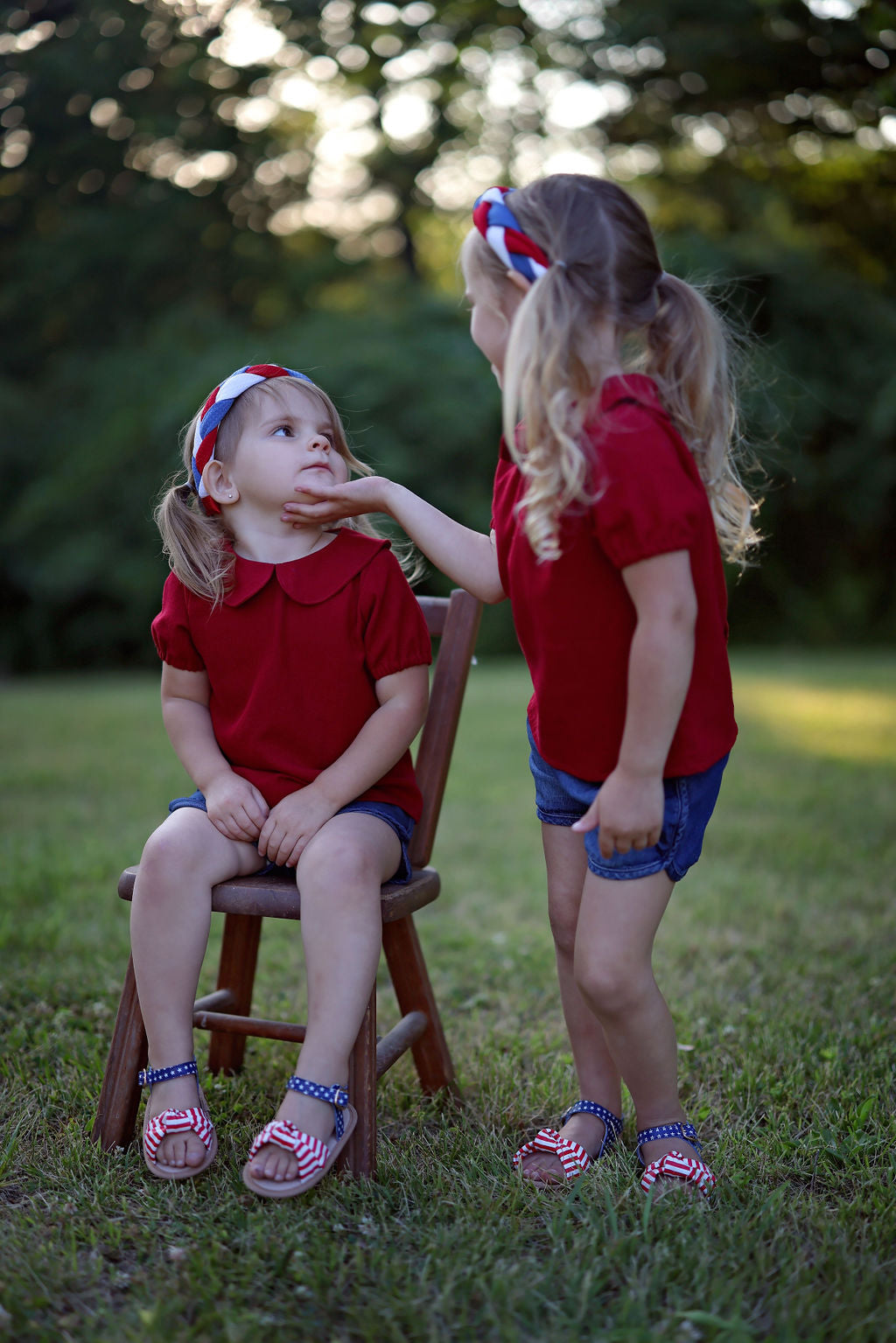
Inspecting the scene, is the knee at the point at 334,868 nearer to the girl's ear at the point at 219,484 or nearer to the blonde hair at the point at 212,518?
the blonde hair at the point at 212,518

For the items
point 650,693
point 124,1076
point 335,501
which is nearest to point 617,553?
point 650,693

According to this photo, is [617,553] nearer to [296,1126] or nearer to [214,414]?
[214,414]

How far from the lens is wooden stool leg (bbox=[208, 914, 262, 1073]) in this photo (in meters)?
2.27

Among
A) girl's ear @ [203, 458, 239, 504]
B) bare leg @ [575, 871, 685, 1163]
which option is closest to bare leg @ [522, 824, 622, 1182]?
bare leg @ [575, 871, 685, 1163]

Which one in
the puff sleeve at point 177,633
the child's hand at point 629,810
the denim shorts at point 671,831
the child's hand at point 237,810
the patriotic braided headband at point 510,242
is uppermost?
the patriotic braided headband at point 510,242

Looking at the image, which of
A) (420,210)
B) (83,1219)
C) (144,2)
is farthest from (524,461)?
(420,210)

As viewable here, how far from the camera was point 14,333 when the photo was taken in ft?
44.6

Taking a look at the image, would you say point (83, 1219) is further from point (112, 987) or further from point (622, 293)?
point (622, 293)

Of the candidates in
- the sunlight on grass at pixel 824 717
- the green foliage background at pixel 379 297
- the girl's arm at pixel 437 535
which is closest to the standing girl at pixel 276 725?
the girl's arm at pixel 437 535

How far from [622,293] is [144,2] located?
7224 mm

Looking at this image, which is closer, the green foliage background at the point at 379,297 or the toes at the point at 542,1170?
the toes at the point at 542,1170

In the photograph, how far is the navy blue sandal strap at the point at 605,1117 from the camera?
1.91 m

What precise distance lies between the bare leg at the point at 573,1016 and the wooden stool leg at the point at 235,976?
2.20 feet

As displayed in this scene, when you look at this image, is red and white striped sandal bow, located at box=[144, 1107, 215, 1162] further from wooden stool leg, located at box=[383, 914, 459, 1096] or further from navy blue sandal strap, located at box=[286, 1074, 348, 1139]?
wooden stool leg, located at box=[383, 914, 459, 1096]
